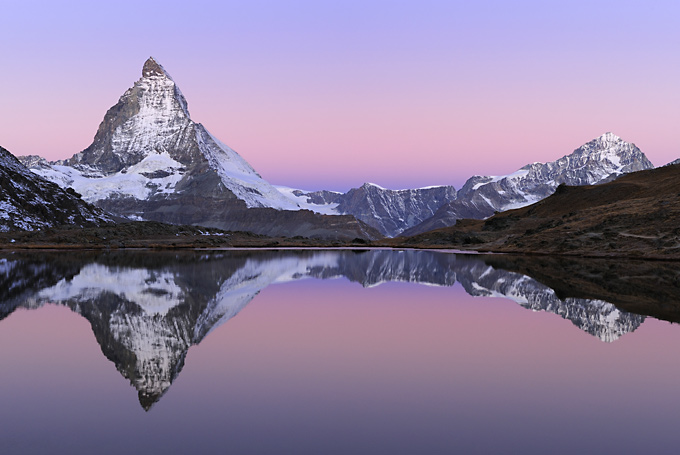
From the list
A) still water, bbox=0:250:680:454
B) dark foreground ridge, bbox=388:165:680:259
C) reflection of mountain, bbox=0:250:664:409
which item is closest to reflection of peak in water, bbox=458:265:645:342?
reflection of mountain, bbox=0:250:664:409

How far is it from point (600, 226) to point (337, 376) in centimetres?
9446

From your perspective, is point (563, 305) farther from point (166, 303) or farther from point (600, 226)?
point (600, 226)

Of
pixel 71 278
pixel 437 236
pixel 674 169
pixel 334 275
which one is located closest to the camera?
pixel 71 278

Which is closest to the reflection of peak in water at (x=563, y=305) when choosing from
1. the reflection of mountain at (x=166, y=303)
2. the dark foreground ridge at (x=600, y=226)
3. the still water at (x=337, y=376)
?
the reflection of mountain at (x=166, y=303)

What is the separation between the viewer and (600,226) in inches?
3907

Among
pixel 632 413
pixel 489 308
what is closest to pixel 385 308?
pixel 489 308

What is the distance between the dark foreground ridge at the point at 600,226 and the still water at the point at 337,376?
54.0 metres

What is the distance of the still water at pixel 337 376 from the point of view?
11773mm

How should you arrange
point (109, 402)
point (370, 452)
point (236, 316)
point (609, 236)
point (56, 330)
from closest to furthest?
1. point (370, 452)
2. point (109, 402)
3. point (56, 330)
4. point (236, 316)
5. point (609, 236)

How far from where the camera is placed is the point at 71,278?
50.6 metres

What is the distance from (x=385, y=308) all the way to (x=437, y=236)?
511ft

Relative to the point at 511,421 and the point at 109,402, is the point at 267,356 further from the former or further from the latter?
the point at 511,421

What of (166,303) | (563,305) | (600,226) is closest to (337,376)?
(166,303)

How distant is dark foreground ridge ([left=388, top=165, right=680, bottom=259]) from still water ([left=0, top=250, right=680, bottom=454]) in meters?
54.0
